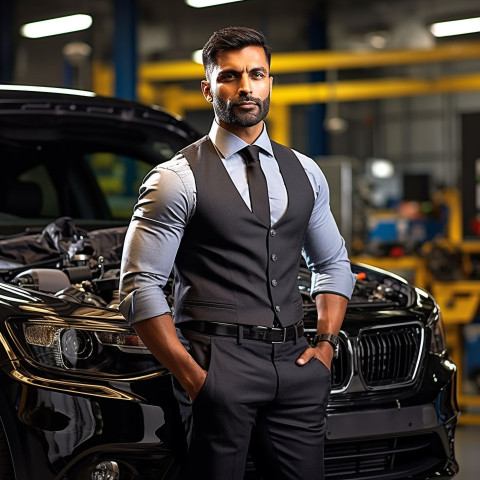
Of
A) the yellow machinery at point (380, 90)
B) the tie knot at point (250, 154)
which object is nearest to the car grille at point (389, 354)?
the tie knot at point (250, 154)

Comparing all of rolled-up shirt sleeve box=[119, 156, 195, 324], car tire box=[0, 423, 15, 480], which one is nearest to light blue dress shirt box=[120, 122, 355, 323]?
rolled-up shirt sleeve box=[119, 156, 195, 324]

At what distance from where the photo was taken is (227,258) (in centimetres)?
203

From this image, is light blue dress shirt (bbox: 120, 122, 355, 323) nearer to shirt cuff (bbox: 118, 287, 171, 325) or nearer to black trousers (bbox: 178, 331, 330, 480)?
shirt cuff (bbox: 118, 287, 171, 325)

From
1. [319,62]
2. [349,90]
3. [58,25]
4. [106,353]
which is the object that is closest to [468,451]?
[106,353]

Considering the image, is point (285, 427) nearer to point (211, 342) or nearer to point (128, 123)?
point (211, 342)

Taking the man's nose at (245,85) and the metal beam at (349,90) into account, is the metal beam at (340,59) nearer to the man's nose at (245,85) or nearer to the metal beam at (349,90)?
the metal beam at (349,90)

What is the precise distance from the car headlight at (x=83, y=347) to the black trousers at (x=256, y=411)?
0.35 m

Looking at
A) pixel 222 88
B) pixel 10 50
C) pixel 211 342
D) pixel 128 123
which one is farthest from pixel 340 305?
pixel 10 50

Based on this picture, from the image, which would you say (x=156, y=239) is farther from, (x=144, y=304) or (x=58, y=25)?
(x=58, y=25)

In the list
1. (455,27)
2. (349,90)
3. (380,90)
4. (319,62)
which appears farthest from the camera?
(349,90)

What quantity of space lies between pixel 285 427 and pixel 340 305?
392 millimetres

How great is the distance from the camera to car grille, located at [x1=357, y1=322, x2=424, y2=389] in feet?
9.09

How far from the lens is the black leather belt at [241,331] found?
203cm

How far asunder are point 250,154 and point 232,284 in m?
0.32
